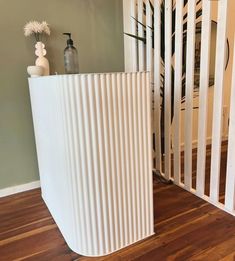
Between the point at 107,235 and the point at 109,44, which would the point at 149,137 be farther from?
the point at 109,44

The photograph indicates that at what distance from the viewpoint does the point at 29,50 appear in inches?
81.3

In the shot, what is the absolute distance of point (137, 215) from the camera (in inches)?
58.9

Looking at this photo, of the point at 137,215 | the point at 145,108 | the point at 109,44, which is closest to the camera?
the point at 145,108

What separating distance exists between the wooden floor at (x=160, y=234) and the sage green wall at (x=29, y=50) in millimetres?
403

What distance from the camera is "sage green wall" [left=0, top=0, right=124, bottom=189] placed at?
199 cm

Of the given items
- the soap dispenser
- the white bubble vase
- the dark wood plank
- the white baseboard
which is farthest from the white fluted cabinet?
the white baseboard

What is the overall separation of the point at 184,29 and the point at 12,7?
1.44 meters

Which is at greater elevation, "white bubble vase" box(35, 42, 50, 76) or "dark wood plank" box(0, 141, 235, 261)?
"white bubble vase" box(35, 42, 50, 76)

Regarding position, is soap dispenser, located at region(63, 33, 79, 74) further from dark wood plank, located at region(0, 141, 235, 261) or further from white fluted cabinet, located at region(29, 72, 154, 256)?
dark wood plank, located at region(0, 141, 235, 261)

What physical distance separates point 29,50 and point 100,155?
1.31m

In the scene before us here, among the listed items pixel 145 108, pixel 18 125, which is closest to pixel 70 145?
pixel 145 108

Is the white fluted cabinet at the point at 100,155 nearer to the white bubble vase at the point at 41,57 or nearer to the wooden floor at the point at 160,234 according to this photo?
the wooden floor at the point at 160,234

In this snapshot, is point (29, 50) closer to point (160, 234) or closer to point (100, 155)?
point (100, 155)

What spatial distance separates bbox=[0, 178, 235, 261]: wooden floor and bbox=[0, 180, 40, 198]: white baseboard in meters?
0.12
